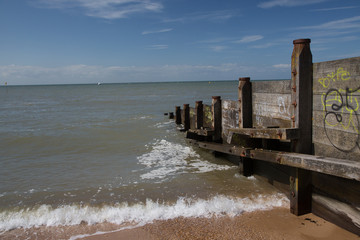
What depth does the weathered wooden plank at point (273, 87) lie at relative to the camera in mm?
5051

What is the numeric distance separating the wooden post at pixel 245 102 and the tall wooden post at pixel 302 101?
5.52 ft

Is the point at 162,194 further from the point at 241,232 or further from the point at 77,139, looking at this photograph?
the point at 77,139

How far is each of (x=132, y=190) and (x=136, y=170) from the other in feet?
5.40

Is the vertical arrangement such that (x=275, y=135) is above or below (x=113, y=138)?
above

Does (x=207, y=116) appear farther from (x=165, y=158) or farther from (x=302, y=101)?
(x=302, y=101)

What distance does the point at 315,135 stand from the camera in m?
4.48

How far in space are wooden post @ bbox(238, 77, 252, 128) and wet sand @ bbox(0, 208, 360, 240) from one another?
6.89 ft

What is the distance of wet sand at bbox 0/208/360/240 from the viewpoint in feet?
14.5

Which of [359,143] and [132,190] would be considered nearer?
[359,143]

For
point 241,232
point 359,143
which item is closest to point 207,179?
point 241,232

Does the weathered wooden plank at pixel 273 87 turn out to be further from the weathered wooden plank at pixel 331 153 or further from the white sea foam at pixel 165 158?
the white sea foam at pixel 165 158

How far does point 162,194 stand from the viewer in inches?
253

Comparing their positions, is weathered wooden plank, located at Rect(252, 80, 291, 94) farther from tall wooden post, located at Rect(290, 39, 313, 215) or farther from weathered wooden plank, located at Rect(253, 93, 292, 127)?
tall wooden post, located at Rect(290, 39, 313, 215)

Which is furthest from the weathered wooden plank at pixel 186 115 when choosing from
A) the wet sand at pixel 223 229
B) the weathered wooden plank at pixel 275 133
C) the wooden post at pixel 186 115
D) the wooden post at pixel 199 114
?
the wet sand at pixel 223 229
